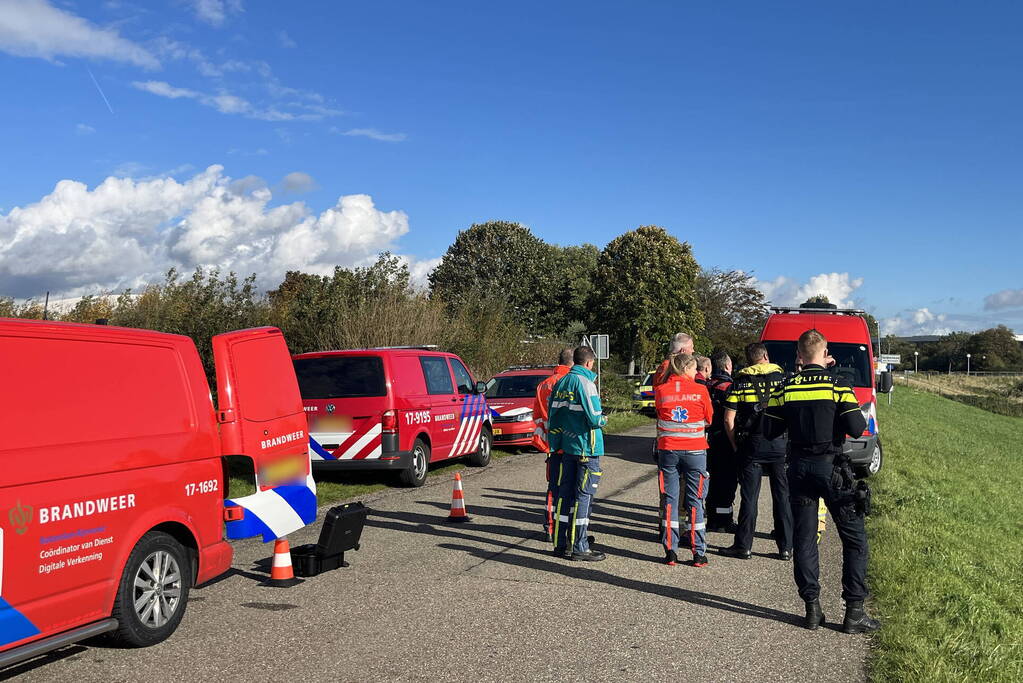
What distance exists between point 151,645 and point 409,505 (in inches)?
227

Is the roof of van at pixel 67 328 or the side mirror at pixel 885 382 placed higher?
the roof of van at pixel 67 328

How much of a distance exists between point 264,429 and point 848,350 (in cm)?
1126

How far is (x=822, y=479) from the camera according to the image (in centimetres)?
610

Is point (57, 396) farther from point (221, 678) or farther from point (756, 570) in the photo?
point (756, 570)

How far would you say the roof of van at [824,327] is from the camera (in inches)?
617

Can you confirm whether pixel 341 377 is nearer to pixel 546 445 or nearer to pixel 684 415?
pixel 546 445

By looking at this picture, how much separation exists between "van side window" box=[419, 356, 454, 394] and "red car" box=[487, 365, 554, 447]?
3558mm

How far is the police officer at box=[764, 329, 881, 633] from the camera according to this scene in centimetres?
604

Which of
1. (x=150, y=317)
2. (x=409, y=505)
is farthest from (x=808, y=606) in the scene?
(x=150, y=317)

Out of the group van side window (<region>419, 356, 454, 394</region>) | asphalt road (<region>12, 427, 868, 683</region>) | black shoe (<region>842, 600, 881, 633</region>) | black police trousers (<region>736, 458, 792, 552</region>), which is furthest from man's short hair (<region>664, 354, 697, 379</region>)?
van side window (<region>419, 356, 454, 394</region>)

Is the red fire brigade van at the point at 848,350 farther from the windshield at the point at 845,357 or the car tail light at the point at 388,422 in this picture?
the car tail light at the point at 388,422

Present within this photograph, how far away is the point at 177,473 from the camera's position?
232 inches

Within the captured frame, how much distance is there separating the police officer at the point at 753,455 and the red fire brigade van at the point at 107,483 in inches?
168

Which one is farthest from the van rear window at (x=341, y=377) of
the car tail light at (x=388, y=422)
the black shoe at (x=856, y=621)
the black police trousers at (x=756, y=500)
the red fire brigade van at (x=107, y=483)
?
the black shoe at (x=856, y=621)
